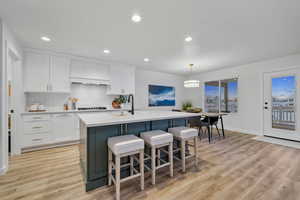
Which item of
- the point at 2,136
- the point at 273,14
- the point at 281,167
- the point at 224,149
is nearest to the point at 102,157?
the point at 2,136

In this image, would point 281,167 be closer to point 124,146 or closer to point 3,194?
point 124,146

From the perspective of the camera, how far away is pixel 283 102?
3.84m

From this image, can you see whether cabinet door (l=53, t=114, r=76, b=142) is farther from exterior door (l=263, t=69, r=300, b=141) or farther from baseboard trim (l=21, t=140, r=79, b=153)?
exterior door (l=263, t=69, r=300, b=141)

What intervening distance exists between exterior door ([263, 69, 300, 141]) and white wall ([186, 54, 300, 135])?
0.15m

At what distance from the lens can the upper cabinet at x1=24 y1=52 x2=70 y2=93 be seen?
3102 millimetres

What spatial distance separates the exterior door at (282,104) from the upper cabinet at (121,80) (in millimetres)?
4426

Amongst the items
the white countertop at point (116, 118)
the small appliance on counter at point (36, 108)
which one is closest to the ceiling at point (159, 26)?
the small appliance on counter at point (36, 108)

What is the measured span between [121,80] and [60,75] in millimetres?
1695

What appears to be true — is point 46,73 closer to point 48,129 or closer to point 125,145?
point 48,129

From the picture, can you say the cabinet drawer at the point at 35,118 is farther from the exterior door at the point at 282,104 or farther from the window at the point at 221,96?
the exterior door at the point at 282,104

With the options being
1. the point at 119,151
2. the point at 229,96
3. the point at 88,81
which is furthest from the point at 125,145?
the point at 229,96

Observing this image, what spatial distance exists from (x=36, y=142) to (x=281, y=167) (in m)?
5.02

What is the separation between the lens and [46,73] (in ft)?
10.7

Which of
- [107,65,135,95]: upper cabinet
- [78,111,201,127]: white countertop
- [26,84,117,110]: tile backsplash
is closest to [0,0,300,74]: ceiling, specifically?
[107,65,135,95]: upper cabinet
